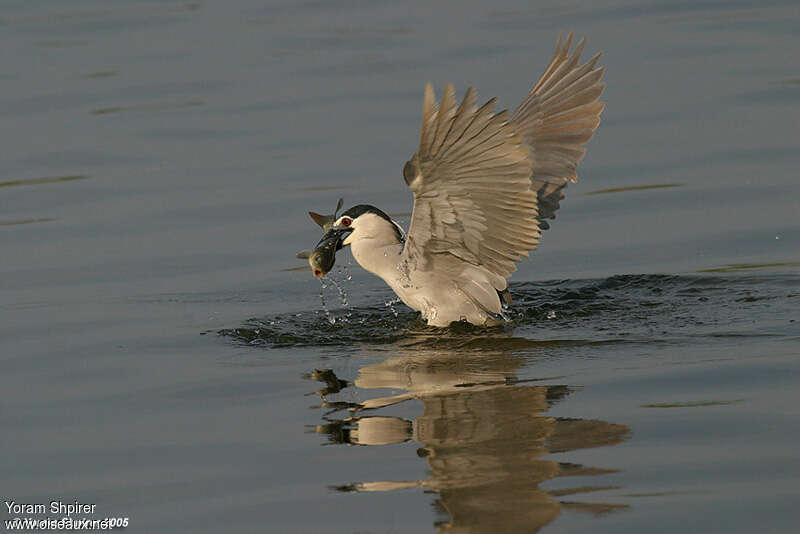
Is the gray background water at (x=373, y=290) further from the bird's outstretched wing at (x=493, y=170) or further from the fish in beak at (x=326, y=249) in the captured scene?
the bird's outstretched wing at (x=493, y=170)

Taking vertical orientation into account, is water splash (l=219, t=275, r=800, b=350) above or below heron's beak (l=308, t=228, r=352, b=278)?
below

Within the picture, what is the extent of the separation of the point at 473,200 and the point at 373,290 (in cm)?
206

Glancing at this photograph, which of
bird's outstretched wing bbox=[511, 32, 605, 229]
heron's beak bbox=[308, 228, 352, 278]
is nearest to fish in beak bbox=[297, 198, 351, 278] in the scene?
heron's beak bbox=[308, 228, 352, 278]

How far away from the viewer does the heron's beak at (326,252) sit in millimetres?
8028

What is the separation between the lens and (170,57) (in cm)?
1490

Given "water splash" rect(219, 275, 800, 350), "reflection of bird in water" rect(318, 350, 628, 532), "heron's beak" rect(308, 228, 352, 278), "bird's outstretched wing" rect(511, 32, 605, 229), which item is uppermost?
"bird's outstretched wing" rect(511, 32, 605, 229)

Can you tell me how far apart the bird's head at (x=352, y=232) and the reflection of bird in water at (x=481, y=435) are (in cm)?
111

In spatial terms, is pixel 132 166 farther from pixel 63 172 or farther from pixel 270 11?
pixel 270 11

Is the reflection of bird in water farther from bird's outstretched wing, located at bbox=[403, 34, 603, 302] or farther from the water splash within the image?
bird's outstretched wing, located at bbox=[403, 34, 603, 302]

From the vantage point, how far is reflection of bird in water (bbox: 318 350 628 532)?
16.0ft

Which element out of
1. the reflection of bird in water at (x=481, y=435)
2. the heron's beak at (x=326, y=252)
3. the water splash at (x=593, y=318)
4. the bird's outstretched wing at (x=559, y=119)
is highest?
the bird's outstretched wing at (x=559, y=119)

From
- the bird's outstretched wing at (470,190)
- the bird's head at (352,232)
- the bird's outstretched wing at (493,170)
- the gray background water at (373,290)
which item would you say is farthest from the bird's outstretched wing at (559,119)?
the bird's head at (352,232)

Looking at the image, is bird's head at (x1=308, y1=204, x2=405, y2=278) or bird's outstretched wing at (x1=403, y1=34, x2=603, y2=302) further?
bird's head at (x1=308, y1=204, x2=405, y2=278)

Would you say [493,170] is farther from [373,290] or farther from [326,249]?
[373,290]
